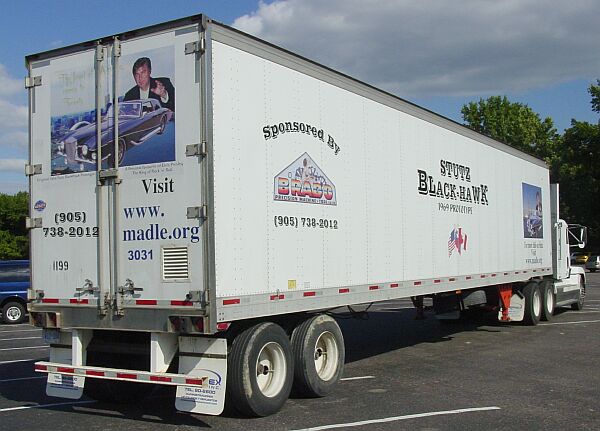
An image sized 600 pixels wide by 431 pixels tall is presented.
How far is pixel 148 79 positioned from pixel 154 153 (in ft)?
2.64

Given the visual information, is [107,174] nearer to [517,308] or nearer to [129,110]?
[129,110]

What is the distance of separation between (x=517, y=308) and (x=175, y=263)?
1133 centimetres

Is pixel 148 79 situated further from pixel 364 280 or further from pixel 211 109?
pixel 364 280

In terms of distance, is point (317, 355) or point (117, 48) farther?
point (317, 355)

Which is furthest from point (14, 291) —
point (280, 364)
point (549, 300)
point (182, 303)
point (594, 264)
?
point (594, 264)

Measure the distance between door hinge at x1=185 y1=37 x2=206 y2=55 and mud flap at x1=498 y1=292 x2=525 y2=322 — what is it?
11610 millimetres

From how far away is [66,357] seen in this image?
8.16 m

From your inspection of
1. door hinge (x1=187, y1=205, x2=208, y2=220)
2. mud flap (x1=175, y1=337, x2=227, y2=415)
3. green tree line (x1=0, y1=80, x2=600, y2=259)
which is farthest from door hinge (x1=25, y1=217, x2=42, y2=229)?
green tree line (x1=0, y1=80, x2=600, y2=259)

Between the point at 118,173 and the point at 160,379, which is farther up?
the point at 118,173

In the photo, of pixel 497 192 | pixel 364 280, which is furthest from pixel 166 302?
pixel 497 192

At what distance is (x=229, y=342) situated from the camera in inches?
303

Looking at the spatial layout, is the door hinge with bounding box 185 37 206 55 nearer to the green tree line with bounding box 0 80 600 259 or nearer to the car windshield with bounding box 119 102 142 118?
the car windshield with bounding box 119 102 142 118

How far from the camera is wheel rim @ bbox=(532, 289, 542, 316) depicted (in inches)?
664

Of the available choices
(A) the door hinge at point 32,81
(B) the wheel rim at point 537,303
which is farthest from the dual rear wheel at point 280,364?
(B) the wheel rim at point 537,303
